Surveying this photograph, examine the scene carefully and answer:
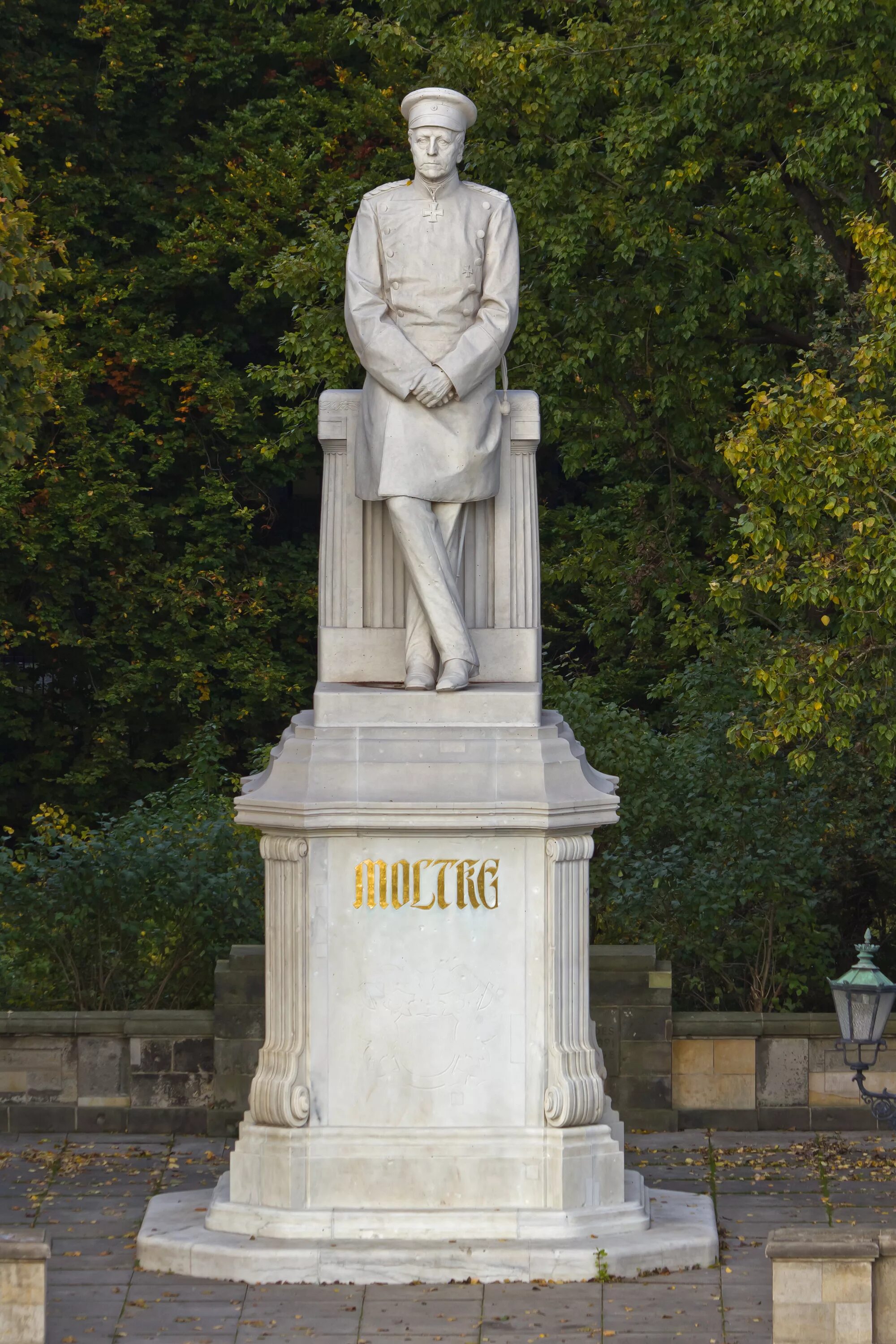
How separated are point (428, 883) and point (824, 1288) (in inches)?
98.2

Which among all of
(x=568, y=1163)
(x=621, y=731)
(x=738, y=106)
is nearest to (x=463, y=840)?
(x=568, y=1163)

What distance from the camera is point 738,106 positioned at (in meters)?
17.9

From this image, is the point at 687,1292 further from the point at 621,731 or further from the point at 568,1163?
the point at 621,731

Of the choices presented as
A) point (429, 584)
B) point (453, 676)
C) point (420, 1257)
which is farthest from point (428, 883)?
point (420, 1257)

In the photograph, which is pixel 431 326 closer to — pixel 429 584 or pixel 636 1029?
pixel 429 584

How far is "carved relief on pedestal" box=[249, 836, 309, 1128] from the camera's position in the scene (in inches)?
396

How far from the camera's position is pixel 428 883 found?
33.2 feet

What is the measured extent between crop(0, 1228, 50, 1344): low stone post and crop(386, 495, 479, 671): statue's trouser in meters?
3.03

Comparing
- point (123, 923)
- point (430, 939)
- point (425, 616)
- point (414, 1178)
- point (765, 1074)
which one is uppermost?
point (425, 616)

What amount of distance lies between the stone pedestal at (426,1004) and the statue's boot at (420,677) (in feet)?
0.29

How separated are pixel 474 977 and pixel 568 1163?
87 centimetres

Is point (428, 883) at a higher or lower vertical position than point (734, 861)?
higher

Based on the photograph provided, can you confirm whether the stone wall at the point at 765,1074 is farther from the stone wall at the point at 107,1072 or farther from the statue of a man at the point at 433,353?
the statue of a man at the point at 433,353

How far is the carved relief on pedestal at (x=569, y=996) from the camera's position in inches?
396
